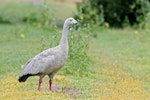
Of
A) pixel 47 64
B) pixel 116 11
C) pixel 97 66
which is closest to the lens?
pixel 47 64

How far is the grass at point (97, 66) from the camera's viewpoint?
32.4ft

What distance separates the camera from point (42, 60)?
32.3ft

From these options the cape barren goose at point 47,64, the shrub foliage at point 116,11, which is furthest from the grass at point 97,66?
the shrub foliage at point 116,11

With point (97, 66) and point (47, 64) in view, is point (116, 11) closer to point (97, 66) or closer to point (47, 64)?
point (97, 66)

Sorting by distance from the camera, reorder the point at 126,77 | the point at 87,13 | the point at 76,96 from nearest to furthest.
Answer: the point at 76,96, the point at 126,77, the point at 87,13

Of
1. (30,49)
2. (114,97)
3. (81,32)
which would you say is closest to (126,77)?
(81,32)

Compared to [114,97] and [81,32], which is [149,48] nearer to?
[81,32]

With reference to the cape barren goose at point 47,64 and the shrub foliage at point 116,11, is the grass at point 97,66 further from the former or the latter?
the shrub foliage at point 116,11

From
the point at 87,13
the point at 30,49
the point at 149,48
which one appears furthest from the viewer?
the point at 87,13

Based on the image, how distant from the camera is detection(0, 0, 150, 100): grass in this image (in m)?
9.88

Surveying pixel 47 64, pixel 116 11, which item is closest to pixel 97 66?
pixel 47 64

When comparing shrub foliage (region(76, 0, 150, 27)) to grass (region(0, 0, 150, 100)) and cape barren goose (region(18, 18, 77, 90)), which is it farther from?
cape barren goose (region(18, 18, 77, 90))

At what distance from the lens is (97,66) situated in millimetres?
13344

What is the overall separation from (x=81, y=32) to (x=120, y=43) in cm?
557
